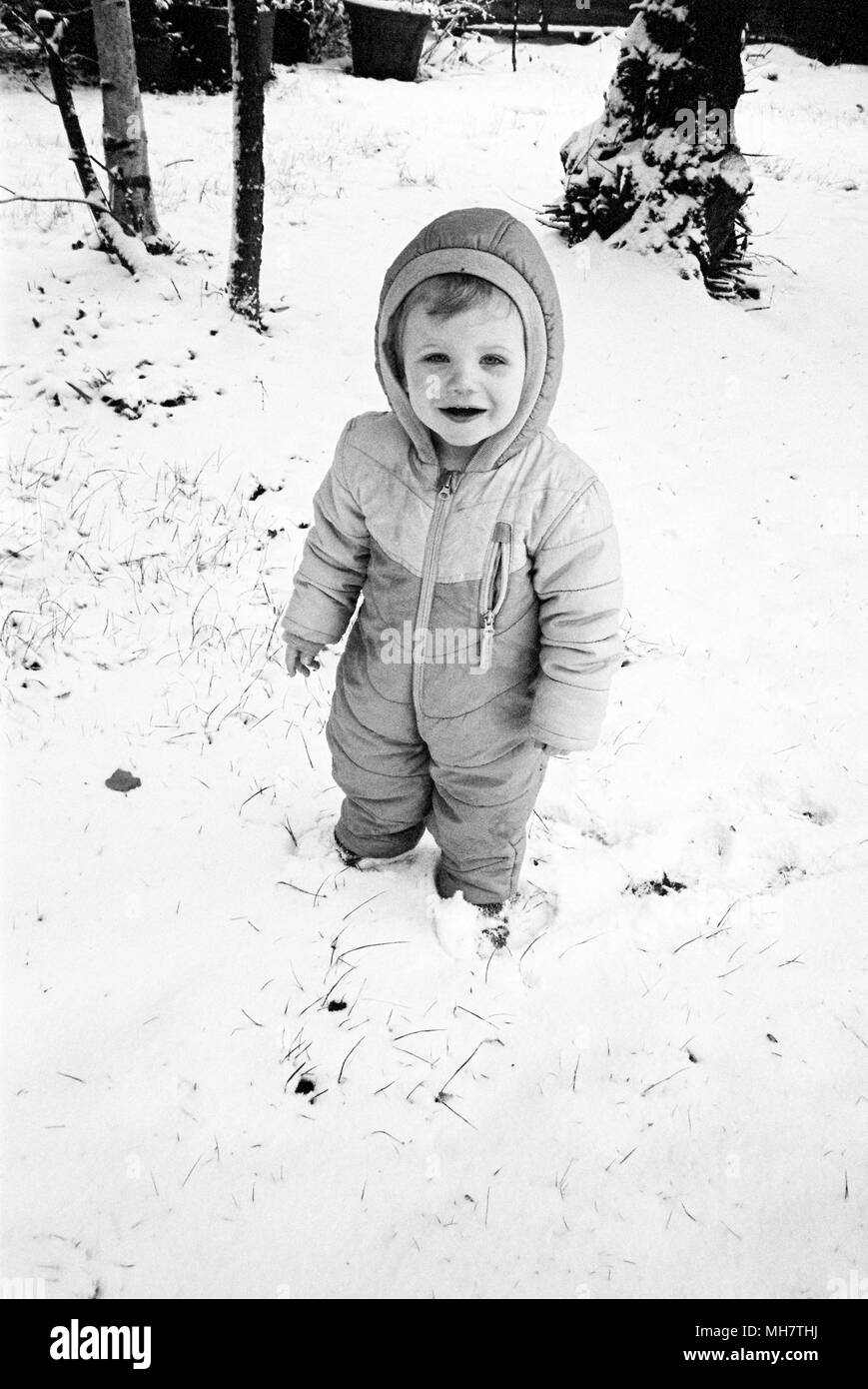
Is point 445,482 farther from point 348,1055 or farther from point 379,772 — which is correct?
point 348,1055

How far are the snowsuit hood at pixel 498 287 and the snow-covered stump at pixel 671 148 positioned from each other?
252 inches

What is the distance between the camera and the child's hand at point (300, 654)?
7.14 feet

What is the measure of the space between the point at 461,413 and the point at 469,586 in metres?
0.39

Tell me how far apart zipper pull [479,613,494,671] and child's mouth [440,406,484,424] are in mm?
445

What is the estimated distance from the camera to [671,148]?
6.52m

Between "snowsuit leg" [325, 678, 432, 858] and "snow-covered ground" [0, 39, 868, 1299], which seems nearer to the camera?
"snow-covered ground" [0, 39, 868, 1299]

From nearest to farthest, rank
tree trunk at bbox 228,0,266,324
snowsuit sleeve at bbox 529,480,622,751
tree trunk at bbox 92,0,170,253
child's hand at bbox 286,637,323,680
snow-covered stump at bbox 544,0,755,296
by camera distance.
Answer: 1. snowsuit sleeve at bbox 529,480,622,751
2. child's hand at bbox 286,637,323,680
3. tree trunk at bbox 228,0,266,324
4. tree trunk at bbox 92,0,170,253
5. snow-covered stump at bbox 544,0,755,296

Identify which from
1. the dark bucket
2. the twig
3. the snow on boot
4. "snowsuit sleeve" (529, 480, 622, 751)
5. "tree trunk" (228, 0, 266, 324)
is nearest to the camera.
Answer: "snowsuit sleeve" (529, 480, 622, 751)

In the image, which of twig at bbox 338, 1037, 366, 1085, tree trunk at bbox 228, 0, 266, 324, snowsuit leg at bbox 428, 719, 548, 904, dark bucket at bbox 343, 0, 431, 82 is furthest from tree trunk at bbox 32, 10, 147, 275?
dark bucket at bbox 343, 0, 431, 82

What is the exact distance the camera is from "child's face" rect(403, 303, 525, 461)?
1.53 m

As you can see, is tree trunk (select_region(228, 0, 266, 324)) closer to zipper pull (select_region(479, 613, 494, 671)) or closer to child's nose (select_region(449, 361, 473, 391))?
child's nose (select_region(449, 361, 473, 391))

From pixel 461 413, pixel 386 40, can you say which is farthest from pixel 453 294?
pixel 386 40

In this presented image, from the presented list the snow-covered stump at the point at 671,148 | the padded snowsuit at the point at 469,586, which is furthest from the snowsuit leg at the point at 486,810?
the snow-covered stump at the point at 671,148

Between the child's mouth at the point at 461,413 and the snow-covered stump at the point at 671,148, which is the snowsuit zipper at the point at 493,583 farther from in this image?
the snow-covered stump at the point at 671,148
